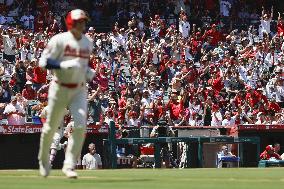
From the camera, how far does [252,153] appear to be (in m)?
26.7

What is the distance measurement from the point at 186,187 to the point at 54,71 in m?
2.64

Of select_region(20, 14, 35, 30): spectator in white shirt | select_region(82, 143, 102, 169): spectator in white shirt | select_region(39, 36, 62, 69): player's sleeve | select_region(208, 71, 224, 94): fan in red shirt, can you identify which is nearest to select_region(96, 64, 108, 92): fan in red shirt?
select_region(208, 71, 224, 94): fan in red shirt

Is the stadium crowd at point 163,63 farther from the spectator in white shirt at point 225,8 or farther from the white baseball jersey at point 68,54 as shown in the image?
the white baseball jersey at point 68,54

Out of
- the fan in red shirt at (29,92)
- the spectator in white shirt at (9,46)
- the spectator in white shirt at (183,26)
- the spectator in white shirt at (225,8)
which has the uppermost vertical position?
the spectator in white shirt at (225,8)

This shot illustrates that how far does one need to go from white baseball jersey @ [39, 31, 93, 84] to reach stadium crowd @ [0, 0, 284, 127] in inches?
464

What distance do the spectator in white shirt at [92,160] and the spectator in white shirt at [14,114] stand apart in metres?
1.94

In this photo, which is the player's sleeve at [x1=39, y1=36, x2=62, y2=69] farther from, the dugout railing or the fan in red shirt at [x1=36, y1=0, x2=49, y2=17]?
the fan in red shirt at [x1=36, y1=0, x2=49, y2=17]

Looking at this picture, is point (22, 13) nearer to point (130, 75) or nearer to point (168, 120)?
point (130, 75)

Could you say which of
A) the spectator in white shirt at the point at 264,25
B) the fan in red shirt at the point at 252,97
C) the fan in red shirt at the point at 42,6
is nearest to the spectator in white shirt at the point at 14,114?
the fan in red shirt at the point at 252,97

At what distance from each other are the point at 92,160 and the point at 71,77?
11.4m

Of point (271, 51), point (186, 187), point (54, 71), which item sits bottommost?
point (186, 187)

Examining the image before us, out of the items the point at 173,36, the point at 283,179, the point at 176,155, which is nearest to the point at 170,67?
the point at 173,36

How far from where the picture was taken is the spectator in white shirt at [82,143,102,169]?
24516 mm

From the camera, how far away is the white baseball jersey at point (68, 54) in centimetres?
1331
